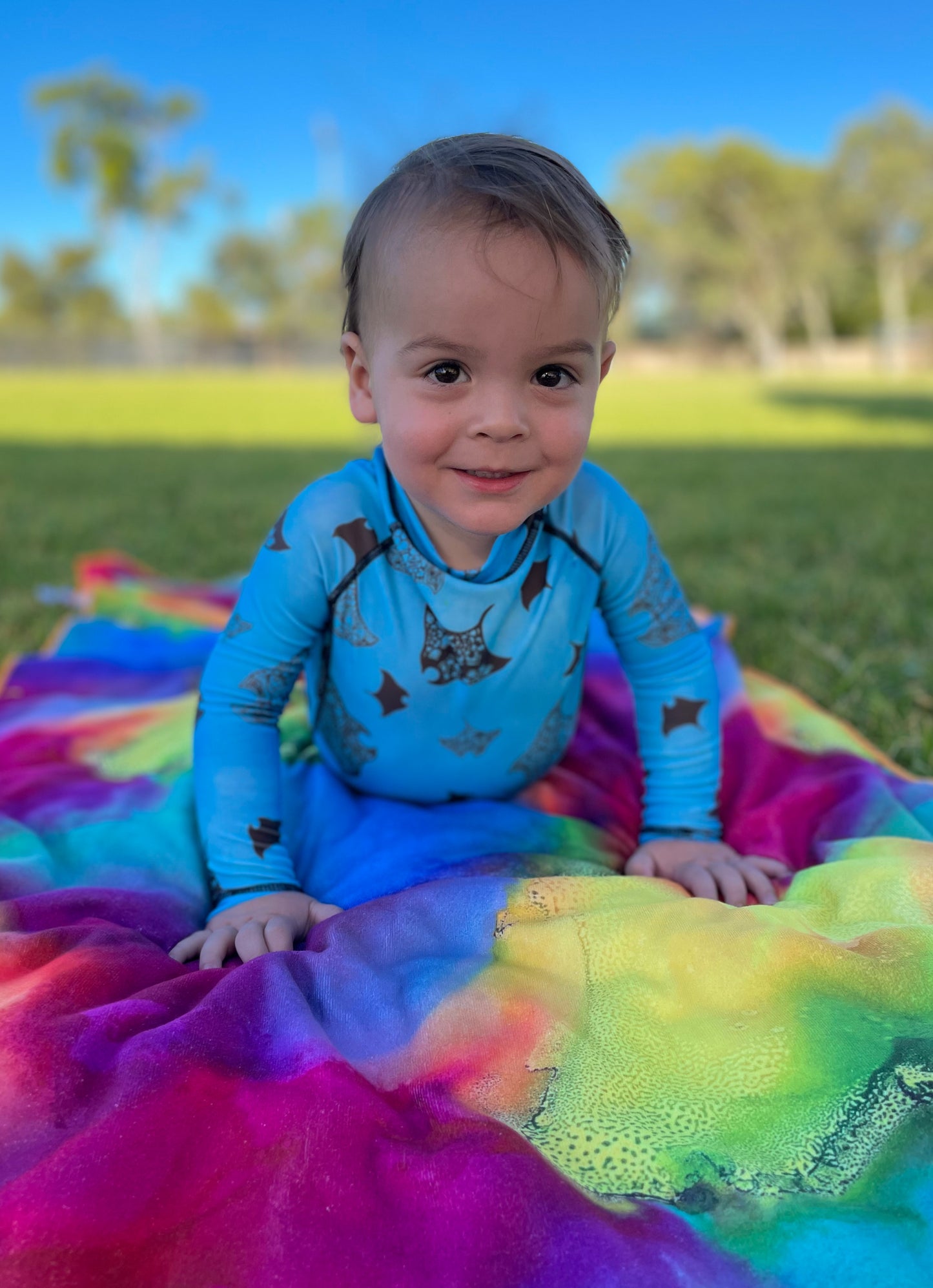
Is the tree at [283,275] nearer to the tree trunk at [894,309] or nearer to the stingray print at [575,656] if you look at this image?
the tree trunk at [894,309]

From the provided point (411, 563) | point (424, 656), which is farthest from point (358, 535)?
point (424, 656)

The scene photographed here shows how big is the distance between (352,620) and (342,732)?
23cm

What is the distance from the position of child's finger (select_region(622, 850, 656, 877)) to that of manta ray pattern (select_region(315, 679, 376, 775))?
0.46 m

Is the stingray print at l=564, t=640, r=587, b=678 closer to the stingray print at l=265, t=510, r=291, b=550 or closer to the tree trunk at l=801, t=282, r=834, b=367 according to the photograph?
the stingray print at l=265, t=510, r=291, b=550

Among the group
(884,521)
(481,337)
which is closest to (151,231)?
(884,521)

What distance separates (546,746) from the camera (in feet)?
5.71

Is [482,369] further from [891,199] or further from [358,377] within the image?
[891,199]

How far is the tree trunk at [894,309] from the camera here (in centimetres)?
3416

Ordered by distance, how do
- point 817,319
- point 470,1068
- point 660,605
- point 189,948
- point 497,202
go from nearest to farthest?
1. point 470,1068
2. point 497,202
3. point 189,948
4. point 660,605
5. point 817,319

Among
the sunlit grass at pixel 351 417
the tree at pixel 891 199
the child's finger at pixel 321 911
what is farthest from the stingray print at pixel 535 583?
the tree at pixel 891 199

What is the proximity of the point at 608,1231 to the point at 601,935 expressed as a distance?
1.24 ft

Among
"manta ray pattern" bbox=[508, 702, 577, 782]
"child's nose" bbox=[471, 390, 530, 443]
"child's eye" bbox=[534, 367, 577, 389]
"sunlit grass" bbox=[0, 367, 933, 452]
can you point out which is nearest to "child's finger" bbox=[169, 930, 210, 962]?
"manta ray pattern" bbox=[508, 702, 577, 782]

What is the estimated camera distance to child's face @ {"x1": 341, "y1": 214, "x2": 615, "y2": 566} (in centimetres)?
126

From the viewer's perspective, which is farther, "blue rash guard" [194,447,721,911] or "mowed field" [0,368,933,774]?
"mowed field" [0,368,933,774]
